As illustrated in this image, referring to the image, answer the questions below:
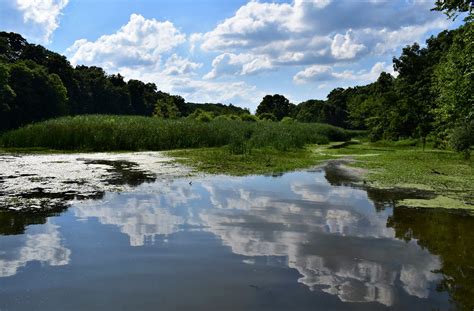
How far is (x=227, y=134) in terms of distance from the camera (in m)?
29.7

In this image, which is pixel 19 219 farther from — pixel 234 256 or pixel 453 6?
pixel 453 6

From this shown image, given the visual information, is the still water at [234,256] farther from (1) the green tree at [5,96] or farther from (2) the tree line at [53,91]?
(2) the tree line at [53,91]

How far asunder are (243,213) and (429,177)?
816cm

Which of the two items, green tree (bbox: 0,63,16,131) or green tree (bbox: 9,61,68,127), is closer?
green tree (bbox: 0,63,16,131)

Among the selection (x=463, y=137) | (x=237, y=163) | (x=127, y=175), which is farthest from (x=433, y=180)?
(x=127, y=175)

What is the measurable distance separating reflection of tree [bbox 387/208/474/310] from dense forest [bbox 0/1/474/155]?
313 inches

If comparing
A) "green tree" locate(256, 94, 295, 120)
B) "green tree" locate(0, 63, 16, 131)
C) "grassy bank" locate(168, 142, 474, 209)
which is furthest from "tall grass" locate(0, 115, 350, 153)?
"green tree" locate(256, 94, 295, 120)

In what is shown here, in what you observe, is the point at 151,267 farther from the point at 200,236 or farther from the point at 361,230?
the point at 361,230

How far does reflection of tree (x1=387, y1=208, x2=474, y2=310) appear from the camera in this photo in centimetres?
492

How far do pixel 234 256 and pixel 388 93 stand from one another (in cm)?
3432

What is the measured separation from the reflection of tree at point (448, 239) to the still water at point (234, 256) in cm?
2

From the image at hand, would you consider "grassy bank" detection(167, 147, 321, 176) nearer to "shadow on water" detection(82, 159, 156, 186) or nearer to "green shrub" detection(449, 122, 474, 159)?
"shadow on water" detection(82, 159, 156, 186)

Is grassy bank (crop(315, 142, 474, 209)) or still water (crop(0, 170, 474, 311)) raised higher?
grassy bank (crop(315, 142, 474, 209))

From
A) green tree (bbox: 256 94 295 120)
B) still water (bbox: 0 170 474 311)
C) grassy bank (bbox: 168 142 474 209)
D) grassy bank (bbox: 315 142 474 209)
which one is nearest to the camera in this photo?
still water (bbox: 0 170 474 311)
